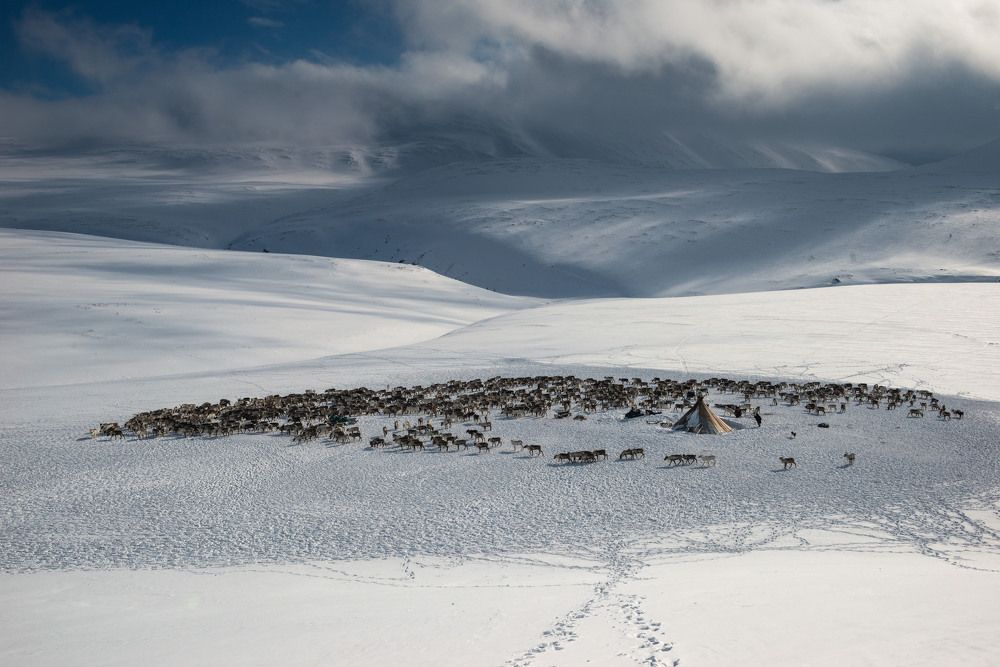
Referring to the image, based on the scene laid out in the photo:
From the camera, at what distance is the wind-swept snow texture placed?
61.3 metres

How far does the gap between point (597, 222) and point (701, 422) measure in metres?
59.4

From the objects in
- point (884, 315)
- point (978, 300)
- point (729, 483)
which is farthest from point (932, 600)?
point (978, 300)

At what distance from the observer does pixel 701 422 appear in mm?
17234

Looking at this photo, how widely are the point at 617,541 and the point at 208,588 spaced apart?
5071 millimetres

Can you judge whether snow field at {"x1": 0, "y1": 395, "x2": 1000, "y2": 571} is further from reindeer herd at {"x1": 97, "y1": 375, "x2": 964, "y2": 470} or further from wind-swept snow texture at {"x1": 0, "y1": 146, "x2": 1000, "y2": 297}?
wind-swept snow texture at {"x1": 0, "y1": 146, "x2": 1000, "y2": 297}

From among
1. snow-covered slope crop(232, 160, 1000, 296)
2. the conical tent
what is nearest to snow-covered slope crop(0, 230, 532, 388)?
snow-covered slope crop(232, 160, 1000, 296)

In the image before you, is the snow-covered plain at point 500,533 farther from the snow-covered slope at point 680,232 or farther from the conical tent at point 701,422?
the snow-covered slope at point 680,232

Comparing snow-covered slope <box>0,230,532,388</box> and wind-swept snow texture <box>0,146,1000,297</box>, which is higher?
wind-swept snow texture <box>0,146,1000,297</box>

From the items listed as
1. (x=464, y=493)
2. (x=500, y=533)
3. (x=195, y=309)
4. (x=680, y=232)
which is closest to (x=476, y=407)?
(x=464, y=493)

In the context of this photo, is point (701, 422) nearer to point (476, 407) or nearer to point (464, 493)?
point (476, 407)

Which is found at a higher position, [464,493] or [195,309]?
[195,309]

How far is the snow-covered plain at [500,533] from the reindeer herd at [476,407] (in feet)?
1.67

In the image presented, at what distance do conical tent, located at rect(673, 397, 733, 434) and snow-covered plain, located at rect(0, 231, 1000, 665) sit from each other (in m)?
0.47

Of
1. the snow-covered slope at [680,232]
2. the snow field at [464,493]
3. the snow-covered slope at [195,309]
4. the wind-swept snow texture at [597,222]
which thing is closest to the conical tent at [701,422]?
the snow field at [464,493]
